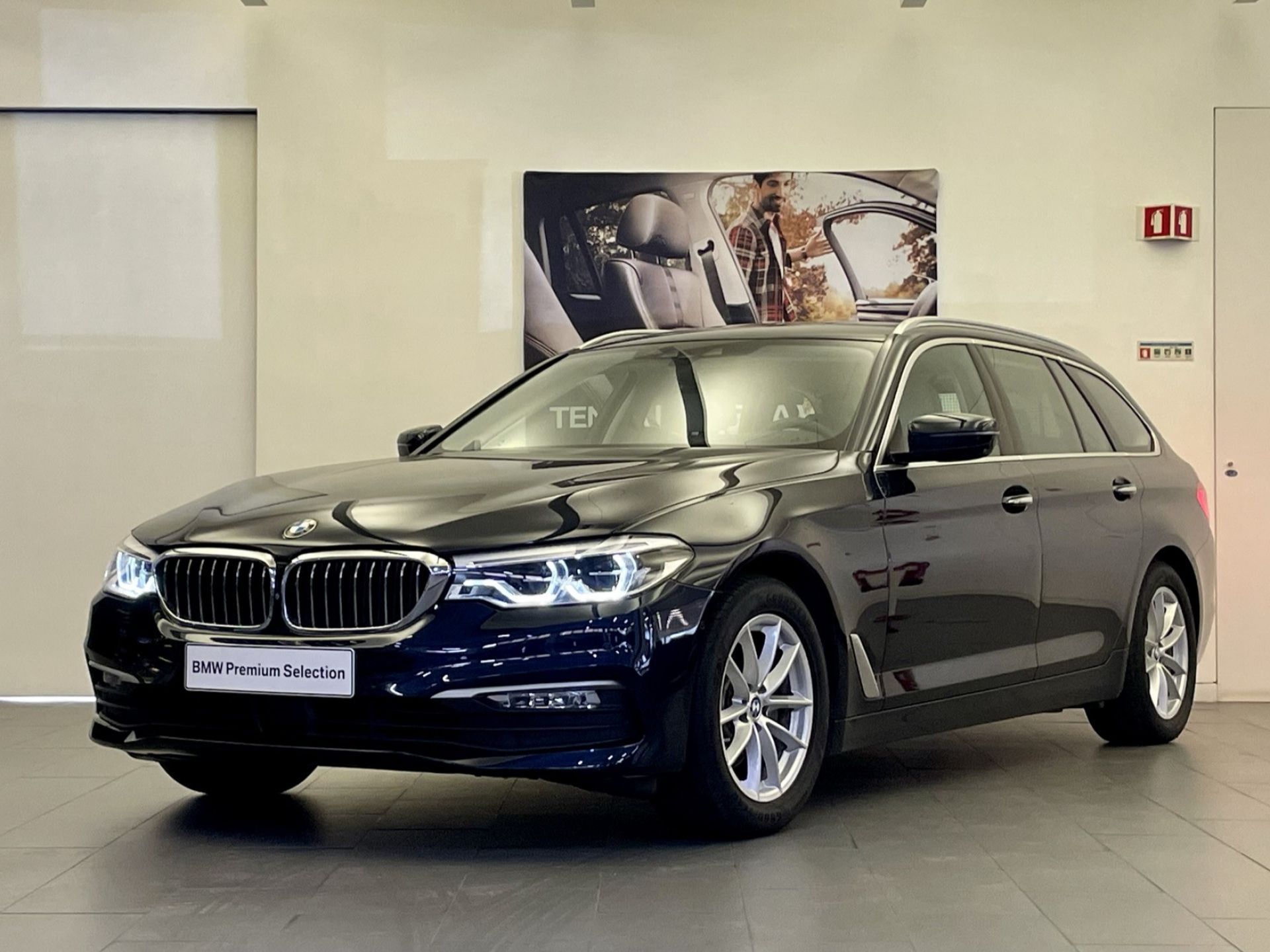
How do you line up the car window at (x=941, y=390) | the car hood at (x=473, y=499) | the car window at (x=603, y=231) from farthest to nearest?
the car window at (x=603, y=231)
the car window at (x=941, y=390)
the car hood at (x=473, y=499)

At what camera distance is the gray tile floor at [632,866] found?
3992 millimetres

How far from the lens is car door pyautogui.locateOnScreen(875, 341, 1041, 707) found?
5.58 m

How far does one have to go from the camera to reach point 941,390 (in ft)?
20.2

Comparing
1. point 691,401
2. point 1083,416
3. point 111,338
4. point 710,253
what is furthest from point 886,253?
point 111,338

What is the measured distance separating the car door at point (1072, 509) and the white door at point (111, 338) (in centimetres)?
444

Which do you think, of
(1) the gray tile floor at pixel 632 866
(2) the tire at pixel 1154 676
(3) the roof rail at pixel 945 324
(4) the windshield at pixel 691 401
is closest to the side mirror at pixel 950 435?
(4) the windshield at pixel 691 401

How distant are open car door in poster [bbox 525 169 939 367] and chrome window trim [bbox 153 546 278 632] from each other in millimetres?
4429

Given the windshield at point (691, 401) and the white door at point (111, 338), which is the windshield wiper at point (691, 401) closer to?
the windshield at point (691, 401)

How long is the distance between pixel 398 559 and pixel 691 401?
1.59 meters

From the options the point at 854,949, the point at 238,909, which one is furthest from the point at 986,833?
the point at 238,909

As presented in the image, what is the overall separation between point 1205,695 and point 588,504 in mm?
5755

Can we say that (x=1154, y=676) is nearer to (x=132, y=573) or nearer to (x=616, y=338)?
(x=616, y=338)

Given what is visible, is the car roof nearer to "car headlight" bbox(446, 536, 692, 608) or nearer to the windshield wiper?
the windshield wiper

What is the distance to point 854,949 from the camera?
384 centimetres
